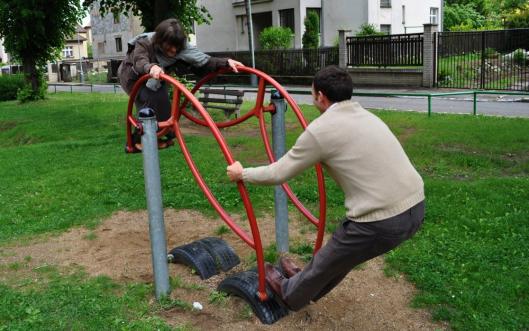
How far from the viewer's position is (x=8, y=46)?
787 inches

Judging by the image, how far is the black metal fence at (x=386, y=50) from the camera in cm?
2170

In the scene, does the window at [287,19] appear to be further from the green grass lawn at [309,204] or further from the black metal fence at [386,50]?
the green grass lawn at [309,204]

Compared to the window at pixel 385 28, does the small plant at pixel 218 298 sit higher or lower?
lower

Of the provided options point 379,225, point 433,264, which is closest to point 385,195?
point 379,225

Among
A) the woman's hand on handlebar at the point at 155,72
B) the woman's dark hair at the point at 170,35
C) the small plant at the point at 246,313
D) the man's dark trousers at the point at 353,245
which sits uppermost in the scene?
the woman's dark hair at the point at 170,35

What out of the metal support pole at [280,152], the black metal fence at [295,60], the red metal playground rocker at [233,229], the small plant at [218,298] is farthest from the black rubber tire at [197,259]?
the black metal fence at [295,60]

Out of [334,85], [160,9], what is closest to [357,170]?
[334,85]

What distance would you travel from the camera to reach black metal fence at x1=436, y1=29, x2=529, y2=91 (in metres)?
20.2

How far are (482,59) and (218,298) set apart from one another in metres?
18.2

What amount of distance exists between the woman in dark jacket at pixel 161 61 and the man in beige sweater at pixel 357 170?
5.63 ft

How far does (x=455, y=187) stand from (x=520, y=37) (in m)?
17.0

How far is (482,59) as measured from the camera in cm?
1989

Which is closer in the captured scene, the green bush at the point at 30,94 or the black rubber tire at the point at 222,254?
the black rubber tire at the point at 222,254

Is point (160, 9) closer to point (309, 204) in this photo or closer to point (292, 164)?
point (309, 204)
